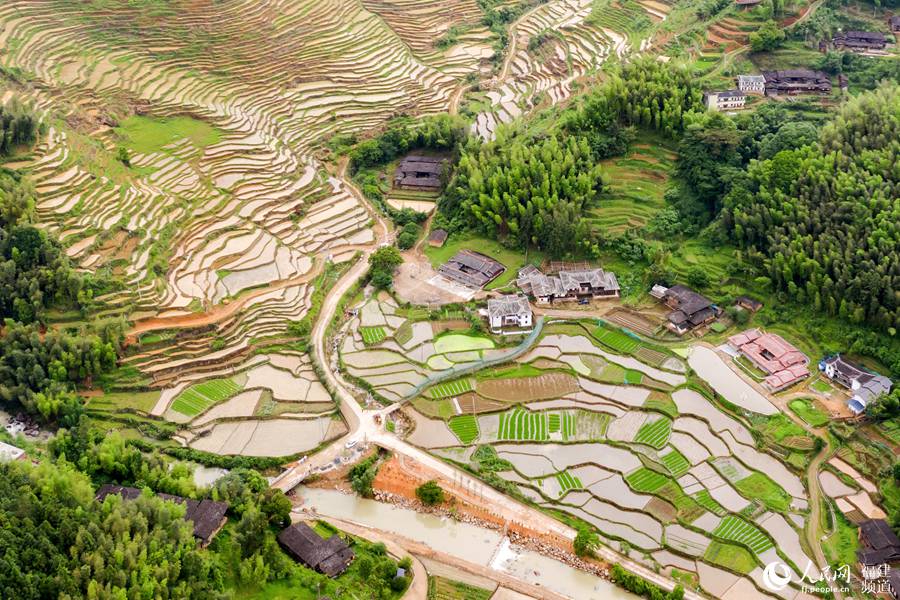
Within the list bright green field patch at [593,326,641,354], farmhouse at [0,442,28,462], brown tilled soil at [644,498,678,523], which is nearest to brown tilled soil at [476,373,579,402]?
bright green field patch at [593,326,641,354]

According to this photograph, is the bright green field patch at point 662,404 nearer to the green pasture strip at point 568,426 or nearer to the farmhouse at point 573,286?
the green pasture strip at point 568,426

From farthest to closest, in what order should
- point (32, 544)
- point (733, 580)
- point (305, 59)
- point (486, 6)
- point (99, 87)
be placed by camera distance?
point (486, 6), point (305, 59), point (99, 87), point (733, 580), point (32, 544)

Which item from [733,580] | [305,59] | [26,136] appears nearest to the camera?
[733,580]

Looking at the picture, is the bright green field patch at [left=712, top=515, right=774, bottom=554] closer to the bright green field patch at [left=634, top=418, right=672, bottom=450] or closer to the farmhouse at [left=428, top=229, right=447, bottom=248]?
the bright green field patch at [left=634, top=418, right=672, bottom=450]

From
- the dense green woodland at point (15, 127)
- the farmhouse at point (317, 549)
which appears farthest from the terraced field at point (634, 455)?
the dense green woodland at point (15, 127)

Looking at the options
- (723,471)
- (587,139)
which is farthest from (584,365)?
(587,139)

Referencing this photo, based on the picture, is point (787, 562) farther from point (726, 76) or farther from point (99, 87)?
point (99, 87)

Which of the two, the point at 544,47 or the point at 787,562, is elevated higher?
the point at 544,47
